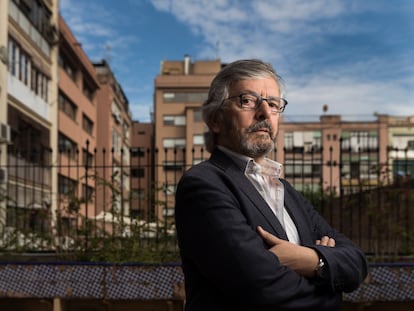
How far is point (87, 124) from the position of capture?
40.7 m

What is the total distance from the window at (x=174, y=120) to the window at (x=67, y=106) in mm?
24380

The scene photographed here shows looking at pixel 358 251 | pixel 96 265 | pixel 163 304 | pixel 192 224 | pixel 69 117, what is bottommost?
pixel 163 304

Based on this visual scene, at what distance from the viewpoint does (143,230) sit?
19.2 feet

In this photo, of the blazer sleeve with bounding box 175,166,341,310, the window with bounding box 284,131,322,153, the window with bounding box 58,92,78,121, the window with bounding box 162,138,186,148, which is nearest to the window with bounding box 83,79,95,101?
the window with bounding box 58,92,78,121

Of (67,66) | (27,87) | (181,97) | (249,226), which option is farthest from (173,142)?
(249,226)

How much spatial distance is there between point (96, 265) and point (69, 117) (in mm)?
29666

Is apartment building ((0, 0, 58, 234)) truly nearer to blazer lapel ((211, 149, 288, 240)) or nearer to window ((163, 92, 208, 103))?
blazer lapel ((211, 149, 288, 240))

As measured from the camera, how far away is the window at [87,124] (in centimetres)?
3895

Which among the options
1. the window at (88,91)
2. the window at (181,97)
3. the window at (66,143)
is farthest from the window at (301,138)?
the window at (66,143)

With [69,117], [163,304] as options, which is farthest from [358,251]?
[69,117]

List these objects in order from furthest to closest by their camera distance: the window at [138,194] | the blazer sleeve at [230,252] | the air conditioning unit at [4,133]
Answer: the air conditioning unit at [4,133] → the window at [138,194] → the blazer sleeve at [230,252]

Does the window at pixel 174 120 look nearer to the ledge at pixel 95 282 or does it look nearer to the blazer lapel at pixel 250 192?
the ledge at pixel 95 282

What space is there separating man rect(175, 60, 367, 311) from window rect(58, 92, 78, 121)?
98.2 feet

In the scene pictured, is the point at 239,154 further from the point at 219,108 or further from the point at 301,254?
the point at 301,254
